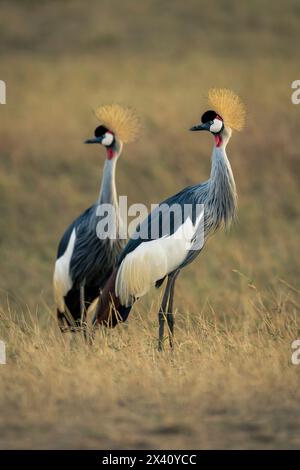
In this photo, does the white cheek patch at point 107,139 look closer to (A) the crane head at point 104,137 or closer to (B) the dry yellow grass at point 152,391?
(A) the crane head at point 104,137

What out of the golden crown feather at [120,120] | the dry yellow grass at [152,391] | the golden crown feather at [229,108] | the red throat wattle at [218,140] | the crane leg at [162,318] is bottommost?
the dry yellow grass at [152,391]

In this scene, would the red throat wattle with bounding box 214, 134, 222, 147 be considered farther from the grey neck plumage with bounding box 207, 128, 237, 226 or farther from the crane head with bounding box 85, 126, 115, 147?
the crane head with bounding box 85, 126, 115, 147

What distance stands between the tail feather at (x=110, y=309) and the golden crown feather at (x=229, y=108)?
3.93 ft

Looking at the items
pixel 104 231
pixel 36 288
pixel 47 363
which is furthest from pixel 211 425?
pixel 36 288

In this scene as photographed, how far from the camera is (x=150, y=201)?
13.4 meters

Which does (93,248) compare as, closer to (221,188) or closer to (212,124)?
(221,188)

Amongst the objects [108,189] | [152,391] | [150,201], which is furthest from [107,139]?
[150,201]

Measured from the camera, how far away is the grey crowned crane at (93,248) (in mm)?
7445

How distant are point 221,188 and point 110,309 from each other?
1.03 m

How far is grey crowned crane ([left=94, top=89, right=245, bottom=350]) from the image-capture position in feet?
22.1

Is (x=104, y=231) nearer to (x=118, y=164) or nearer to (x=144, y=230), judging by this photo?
(x=144, y=230)

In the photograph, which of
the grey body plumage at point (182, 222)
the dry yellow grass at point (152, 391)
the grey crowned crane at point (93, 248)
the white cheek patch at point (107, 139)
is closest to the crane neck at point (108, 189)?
the grey crowned crane at point (93, 248)

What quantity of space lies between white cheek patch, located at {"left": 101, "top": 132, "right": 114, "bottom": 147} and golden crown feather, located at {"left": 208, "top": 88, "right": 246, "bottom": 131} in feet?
3.14

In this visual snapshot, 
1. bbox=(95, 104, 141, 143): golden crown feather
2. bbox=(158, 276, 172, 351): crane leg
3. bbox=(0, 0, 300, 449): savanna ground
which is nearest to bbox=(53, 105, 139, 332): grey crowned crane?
bbox=(95, 104, 141, 143): golden crown feather
